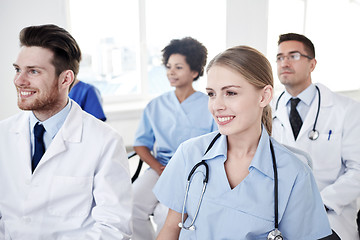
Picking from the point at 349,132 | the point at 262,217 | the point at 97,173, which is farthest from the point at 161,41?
the point at 262,217

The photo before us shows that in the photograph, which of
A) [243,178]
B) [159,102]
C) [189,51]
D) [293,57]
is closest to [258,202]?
[243,178]

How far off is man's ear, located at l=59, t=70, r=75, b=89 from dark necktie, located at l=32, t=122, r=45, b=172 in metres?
0.18

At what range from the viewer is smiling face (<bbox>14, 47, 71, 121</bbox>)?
1345 mm

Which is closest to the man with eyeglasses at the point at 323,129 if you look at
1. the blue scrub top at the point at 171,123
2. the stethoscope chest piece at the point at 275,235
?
the blue scrub top at the point at 171,123

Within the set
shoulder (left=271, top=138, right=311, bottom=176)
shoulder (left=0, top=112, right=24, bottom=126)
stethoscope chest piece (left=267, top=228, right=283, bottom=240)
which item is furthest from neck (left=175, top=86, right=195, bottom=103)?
stethoscope chest piece (left=267, top=228, right=283, bottom=240)

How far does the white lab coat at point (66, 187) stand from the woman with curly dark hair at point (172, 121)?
727 millimetres

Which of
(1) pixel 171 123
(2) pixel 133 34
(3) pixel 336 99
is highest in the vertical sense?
(2) pixel 133 34

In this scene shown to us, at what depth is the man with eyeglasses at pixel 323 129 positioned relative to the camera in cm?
172

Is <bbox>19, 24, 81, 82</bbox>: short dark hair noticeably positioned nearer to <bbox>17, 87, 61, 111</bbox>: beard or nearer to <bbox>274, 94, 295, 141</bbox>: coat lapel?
<bbox>17, 87, 61, 111</bbox>: beard

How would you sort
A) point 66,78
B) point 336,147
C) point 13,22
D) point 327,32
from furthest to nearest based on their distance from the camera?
point 327,32, point 13,22, point 336,147, point 66,78

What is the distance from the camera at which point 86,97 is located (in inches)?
95.5

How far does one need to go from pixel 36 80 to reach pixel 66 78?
113mm

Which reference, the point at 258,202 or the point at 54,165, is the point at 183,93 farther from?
the point at 258,202

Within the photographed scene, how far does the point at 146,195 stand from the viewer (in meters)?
2.06
